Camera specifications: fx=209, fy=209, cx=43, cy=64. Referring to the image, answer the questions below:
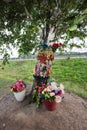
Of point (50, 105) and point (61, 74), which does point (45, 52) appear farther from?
point (61, 74)

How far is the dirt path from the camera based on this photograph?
3.63 m

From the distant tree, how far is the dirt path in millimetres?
1127

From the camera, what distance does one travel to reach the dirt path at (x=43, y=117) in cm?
363

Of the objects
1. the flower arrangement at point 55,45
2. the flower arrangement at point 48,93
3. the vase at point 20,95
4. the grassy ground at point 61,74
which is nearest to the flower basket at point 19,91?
the vase at point 20,95

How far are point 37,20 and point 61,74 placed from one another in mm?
3452

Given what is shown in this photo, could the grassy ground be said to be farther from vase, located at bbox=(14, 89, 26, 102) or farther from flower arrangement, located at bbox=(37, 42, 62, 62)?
flower arrangement, located at bbox=(37, 42, 62, 62)

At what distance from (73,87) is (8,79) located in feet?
7.14

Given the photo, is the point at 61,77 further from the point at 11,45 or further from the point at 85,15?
the point at 85,15

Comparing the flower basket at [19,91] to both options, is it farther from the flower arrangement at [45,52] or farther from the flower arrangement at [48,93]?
the flower arrangement at [45,52]

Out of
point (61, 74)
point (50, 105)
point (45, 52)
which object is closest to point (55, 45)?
point (45, 52)

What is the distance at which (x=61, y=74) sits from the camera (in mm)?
6859

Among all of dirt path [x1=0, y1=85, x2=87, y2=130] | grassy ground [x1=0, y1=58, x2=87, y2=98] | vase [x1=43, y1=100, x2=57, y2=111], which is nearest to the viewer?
dirt path [x1=0, y1=85, x2=87, y2=130]

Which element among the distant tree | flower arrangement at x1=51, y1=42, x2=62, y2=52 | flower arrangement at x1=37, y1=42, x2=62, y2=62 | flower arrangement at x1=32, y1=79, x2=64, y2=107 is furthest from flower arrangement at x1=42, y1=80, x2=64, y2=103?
the distant tree

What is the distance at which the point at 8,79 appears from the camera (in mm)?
6746
